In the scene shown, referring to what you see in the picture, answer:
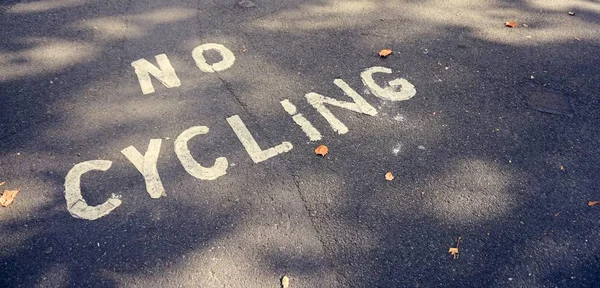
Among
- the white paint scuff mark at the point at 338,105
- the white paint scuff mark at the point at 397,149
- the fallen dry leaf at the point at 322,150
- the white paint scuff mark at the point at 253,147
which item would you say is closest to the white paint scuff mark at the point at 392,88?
the white paint scuff mark at the point at 338,105

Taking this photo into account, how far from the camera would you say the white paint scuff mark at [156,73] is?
439 centimetres

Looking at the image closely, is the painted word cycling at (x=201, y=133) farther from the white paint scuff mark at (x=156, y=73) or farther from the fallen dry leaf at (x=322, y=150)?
the fallen dry leaf at (x=322, y=150)

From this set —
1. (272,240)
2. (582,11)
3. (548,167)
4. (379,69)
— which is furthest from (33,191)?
(582,11)

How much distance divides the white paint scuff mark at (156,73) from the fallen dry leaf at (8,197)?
145cm

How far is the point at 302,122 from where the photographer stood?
400cm

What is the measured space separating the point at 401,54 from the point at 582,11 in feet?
9.12

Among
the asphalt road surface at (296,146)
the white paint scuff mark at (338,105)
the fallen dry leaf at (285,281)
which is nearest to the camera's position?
the fallen dry leaf at (285,281)

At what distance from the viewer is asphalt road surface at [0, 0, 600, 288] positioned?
3014 millimetres

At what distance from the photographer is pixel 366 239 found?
312 cm

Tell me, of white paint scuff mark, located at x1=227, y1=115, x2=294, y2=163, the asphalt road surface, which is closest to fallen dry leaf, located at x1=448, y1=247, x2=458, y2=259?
the asphalt road surface

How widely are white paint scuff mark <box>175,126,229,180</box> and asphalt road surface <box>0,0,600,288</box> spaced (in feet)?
0.05

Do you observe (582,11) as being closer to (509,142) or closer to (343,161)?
(509,142)

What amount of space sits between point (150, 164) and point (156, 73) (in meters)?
1.31

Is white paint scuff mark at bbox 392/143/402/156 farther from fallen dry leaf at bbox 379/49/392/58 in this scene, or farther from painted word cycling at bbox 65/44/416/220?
fallen dry leaf at bbox 379/49/392/58
